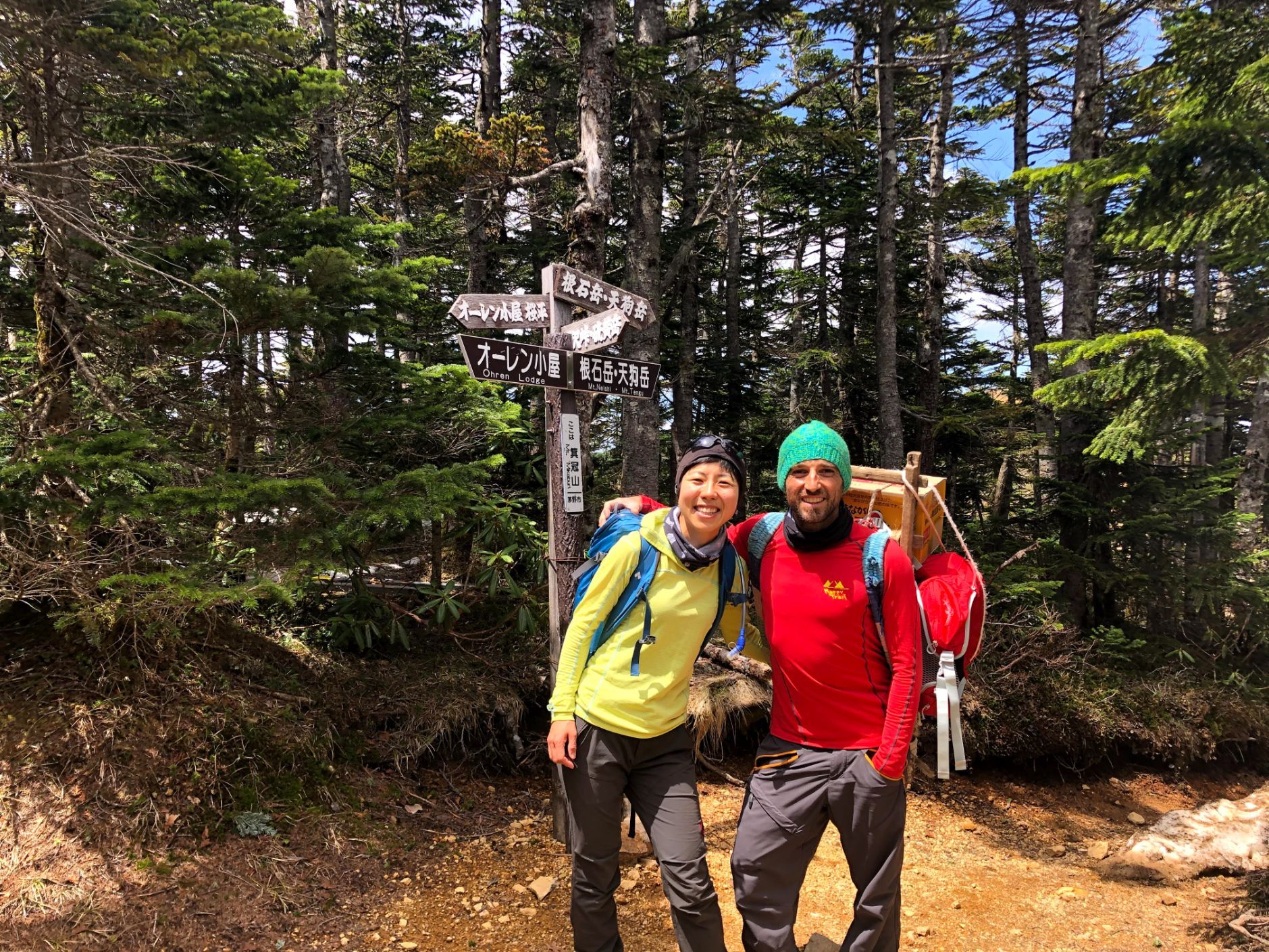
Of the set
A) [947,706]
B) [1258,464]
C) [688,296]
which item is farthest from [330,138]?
[1258,464]

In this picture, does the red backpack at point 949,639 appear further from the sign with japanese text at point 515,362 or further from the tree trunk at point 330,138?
the tree trunk at point 330,138

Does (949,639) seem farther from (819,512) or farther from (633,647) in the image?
(633,647)

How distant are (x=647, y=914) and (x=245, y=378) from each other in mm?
5035

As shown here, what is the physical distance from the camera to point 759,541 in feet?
9.39

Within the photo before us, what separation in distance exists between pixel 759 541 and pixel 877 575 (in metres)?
0.54

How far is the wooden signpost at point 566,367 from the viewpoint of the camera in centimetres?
388

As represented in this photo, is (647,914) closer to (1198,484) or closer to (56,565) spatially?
(56,565)

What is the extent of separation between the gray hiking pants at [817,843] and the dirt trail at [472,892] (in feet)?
5.38

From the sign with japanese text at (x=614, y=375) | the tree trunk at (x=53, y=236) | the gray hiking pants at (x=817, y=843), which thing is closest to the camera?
the gray hiking pants at (x=817, y=843)

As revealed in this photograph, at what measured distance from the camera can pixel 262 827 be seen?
4.15m

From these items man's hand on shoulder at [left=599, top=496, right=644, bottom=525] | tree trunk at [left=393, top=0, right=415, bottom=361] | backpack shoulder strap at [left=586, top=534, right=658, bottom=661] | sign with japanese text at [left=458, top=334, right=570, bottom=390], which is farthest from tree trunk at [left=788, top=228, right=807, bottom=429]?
backpack shoulder strap at [left=586, top=534, right=658, bottom=661]

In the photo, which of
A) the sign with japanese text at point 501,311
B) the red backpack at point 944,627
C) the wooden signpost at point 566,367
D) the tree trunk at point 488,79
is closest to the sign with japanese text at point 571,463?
the wooden signpost at point 566,367

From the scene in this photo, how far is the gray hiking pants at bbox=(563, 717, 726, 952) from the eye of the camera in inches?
101

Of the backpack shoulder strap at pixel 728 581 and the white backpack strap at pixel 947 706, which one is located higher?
the backpack shoulder strap at pixel 728 581
